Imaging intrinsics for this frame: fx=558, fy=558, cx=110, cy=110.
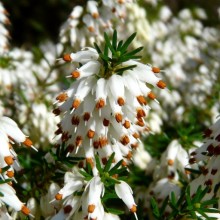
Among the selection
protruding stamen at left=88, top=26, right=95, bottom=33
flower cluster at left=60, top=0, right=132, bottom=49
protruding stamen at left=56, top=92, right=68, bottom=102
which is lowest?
protruding stamen at left=56, top=92, right=68, bottom=102

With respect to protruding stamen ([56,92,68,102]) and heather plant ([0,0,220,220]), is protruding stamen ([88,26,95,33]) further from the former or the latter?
protruding stamen ([56,92,68,102])

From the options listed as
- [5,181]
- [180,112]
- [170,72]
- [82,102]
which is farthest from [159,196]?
[170,72]

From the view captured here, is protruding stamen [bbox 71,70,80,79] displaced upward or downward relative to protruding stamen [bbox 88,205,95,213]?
upward

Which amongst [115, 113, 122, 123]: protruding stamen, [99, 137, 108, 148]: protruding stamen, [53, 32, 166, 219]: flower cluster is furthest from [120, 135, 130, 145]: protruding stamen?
[115, 113, 122, 123]: protruding stamen

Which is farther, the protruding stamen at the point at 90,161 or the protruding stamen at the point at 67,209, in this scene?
the protruding stamen at the point at 90,161

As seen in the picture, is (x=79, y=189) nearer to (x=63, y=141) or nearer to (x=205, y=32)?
(x=63, y=141)

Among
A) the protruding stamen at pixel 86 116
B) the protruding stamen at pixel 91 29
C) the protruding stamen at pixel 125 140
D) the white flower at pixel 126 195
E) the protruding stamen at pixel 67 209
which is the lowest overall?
the protruding stamen at pixel 67 209

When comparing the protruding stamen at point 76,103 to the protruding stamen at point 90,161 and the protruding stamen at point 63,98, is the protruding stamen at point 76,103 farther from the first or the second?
the protruding stamen at point 90,161

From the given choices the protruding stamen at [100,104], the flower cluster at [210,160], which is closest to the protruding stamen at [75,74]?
the protruding stamen at [100,104]

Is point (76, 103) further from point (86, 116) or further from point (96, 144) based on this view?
point (96, 144)

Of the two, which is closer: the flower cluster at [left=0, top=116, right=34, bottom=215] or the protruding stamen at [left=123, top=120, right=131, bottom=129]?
the flower cluster at [left=0, top=116, right=34, bottom=215]

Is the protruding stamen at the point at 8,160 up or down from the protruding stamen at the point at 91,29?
down

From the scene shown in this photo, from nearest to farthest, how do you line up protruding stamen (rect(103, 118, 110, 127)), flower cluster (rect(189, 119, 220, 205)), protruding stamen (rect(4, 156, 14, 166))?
protruding stamen (rect(4, 156, 14, 166)) → protruding stamen (rect(103, 118, 110, 127)) → flower cluster (rect(189, 119, 220, 205))
